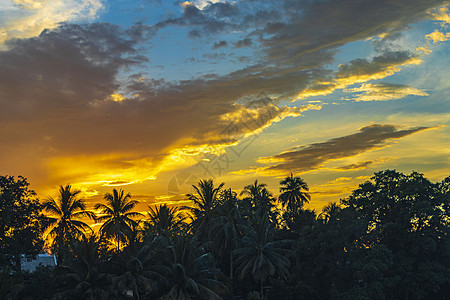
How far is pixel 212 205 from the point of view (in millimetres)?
52281

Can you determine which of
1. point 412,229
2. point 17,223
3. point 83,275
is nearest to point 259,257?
point 412,229

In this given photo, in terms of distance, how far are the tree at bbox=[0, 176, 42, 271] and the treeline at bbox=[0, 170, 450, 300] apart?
0.32 feet

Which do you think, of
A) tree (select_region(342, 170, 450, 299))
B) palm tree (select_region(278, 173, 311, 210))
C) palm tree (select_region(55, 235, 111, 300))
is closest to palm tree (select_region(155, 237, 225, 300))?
palm tree (select_region(55, 235, 111, 300))

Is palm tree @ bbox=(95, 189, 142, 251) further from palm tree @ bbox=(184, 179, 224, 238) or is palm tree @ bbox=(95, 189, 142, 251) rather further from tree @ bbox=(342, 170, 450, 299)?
tree @ bbox=(342, 170, 450, 299)

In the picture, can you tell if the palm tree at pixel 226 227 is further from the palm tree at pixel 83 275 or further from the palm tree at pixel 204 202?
the palm tree at pixel 83 275

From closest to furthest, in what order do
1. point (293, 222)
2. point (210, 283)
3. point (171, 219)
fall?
point (210, 283)
point (171, 219)
point (293, 222)

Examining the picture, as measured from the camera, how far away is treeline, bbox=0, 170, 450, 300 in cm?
3584

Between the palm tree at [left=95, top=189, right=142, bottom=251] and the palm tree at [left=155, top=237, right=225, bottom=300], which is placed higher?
the palm tree at [left=95, top=189, right=142, bottom=251]

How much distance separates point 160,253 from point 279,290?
2132 cm

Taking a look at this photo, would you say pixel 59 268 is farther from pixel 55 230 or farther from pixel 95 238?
pixel 55 230

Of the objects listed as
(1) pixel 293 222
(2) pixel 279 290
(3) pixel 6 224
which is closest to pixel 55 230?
(3) pixel 6 224

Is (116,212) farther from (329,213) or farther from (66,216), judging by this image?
(329,213)

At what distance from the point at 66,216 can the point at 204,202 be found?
686 inches

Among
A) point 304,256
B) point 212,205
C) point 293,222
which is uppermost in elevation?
point 212,205
